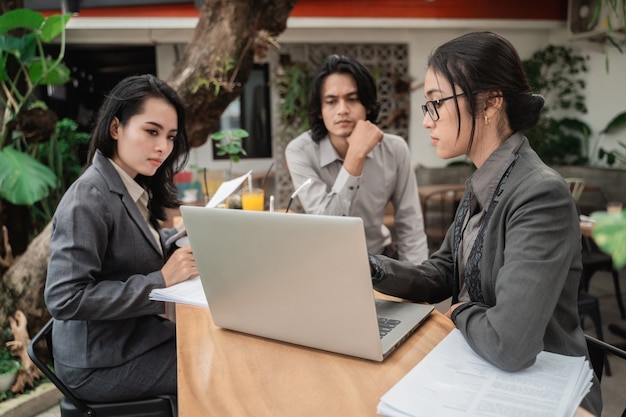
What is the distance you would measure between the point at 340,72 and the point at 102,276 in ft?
4.20

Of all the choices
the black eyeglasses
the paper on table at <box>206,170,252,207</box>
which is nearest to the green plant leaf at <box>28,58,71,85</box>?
the paper on table at <box>206,170,252,207</box>

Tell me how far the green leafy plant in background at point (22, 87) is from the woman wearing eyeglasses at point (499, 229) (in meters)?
2.09

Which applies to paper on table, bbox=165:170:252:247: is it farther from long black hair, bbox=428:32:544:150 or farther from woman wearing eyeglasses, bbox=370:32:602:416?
long black hair, bbox=428:32:544:150

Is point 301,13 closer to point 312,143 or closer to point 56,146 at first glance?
point 56,146

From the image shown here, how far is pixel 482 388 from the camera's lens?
800 millimetres

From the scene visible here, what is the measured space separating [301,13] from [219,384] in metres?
5.92

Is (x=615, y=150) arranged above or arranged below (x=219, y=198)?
below

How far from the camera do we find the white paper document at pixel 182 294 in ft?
4.16

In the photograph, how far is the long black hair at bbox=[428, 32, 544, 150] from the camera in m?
1.08

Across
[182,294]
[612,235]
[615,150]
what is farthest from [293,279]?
[615,150]

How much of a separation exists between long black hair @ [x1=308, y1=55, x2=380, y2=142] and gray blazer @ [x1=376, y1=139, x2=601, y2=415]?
113 cm

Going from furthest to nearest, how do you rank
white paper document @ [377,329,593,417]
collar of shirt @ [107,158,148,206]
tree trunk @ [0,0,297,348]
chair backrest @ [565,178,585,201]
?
chair backrest @ [565,178,585,201] < tree trunk @ [0,0,297,348] < collar of shirt @ [107,158,148,206] < white paper document @ [377,329,593,417]

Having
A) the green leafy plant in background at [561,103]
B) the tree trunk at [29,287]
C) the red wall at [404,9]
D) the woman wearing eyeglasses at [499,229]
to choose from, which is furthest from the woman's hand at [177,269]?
the green leafy plant in background at [561,103]

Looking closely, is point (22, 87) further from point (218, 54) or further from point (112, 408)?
point (112, 408)
